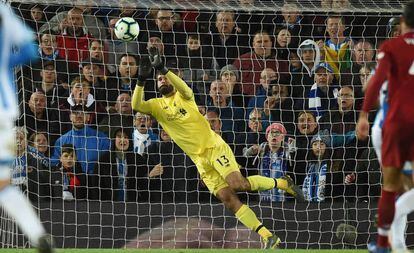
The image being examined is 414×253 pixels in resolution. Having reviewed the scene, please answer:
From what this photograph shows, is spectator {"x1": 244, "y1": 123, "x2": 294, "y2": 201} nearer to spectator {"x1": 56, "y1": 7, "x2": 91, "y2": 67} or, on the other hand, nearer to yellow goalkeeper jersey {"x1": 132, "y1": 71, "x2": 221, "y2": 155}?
yellow goalkeeper jersey {"x1": 132, "y1": 71, "x2": 221, "y2": 155}

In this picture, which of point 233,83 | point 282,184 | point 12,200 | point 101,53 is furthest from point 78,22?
point 12,200

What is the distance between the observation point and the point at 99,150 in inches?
482

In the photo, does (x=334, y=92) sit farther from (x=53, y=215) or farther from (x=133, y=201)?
(x=53, y=215)

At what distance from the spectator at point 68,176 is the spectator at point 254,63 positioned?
226 centimetres

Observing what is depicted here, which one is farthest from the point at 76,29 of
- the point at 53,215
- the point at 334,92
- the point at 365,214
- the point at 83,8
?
the point at 365,214

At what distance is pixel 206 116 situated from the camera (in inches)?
501

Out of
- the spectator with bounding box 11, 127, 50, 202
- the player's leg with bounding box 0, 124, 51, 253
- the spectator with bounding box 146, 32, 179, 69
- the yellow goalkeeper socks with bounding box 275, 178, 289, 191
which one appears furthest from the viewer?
the spectator with bounding box 146, 32, 179, 69

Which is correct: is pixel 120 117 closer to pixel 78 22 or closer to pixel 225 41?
pixel 78 22

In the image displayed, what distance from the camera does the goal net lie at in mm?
11789

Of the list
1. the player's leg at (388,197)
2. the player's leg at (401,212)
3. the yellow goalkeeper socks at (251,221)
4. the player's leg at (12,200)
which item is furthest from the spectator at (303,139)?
the player's leg at (12,200)

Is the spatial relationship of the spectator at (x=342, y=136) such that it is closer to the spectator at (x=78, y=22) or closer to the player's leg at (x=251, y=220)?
the player's leg at (x=251, y=220)

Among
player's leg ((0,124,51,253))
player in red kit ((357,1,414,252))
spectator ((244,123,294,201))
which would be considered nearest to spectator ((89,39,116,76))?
spectator ((244,123,294,201))

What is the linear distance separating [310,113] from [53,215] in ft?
10.9

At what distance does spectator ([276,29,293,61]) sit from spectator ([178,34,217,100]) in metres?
0.82
